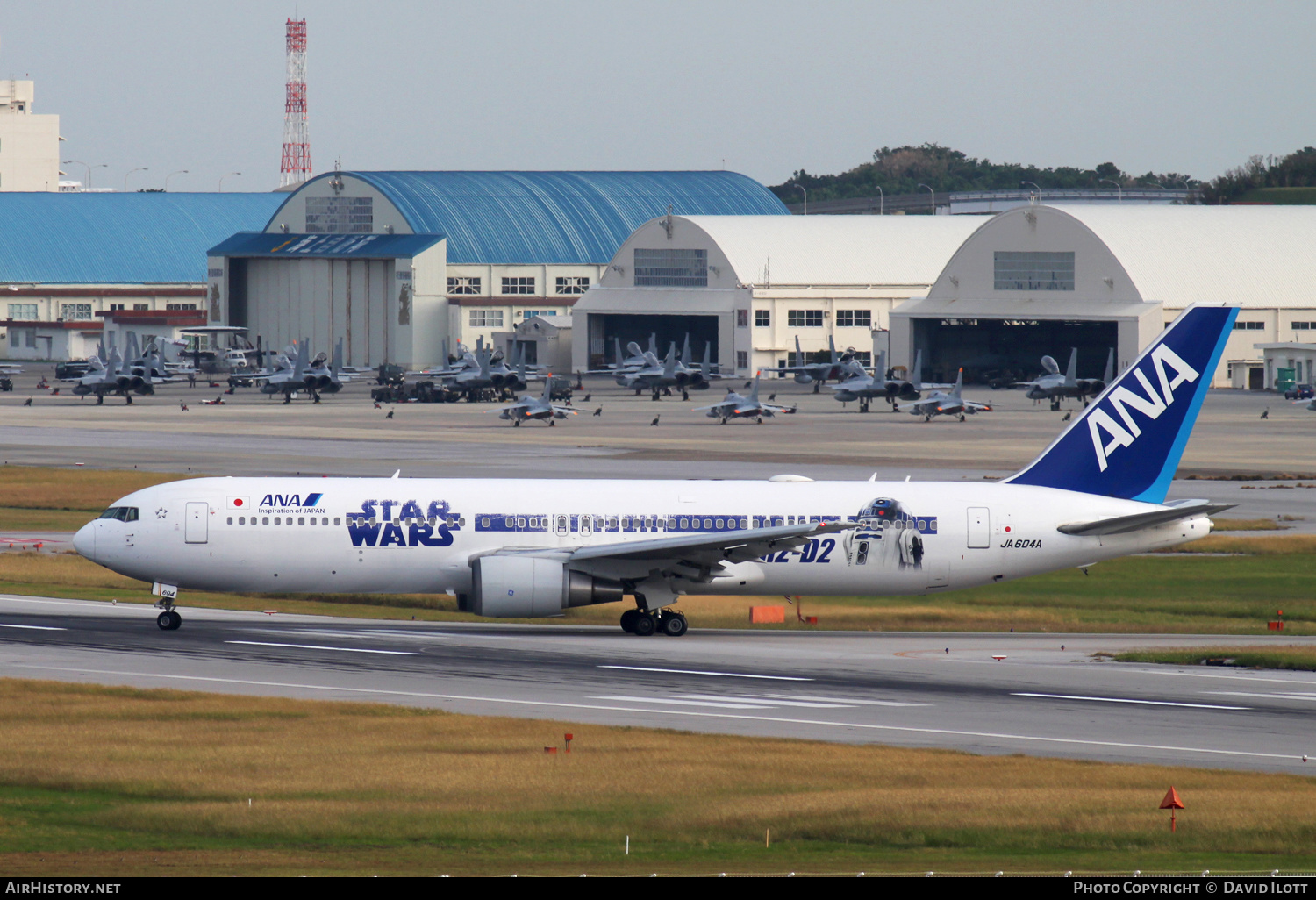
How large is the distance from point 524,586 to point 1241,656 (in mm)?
17234

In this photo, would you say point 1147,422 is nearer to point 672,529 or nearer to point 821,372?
point 672,529

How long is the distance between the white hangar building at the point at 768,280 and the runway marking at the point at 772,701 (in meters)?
147

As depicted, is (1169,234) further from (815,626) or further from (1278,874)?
(1278,874)

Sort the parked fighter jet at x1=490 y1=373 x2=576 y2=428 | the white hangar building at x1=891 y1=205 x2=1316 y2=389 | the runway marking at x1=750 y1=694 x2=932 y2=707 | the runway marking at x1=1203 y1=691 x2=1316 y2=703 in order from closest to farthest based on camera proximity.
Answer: the runway marking at x1=750 y1=694 x2=932 y2=707 < the runway marking at x1=1203 y1=691 x2=1316 y2=703 < the parked fighter jet at x1=490 y1=373 x2=576 y2=428 < the white hangar building at x1=891 y1=205 x2=1316 y2=389

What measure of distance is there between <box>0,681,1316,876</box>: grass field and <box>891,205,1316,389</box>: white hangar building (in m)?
132

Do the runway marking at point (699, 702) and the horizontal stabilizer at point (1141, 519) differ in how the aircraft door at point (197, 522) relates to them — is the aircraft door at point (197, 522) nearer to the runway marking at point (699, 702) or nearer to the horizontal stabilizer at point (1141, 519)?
the runway marking at point (699, 702)

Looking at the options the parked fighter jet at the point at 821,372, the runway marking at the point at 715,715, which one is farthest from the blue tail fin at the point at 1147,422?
the parked fighter jet at the point at 821,372

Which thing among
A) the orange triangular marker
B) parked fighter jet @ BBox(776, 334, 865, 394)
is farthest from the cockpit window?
parked fighter jet @ BBox(776, 334, 865, 394)

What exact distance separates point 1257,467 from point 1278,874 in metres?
76.5

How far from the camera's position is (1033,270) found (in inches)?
6437

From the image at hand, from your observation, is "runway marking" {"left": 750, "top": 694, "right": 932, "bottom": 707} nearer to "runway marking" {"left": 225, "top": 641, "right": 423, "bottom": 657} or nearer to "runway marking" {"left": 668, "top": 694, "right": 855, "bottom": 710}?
"runway marking" {"left": 668, "top": 694, "right": 855, "bottom": 710}

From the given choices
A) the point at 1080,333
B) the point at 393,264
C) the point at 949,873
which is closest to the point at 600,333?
the point at 393,264

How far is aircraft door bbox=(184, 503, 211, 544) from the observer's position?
139 ft
